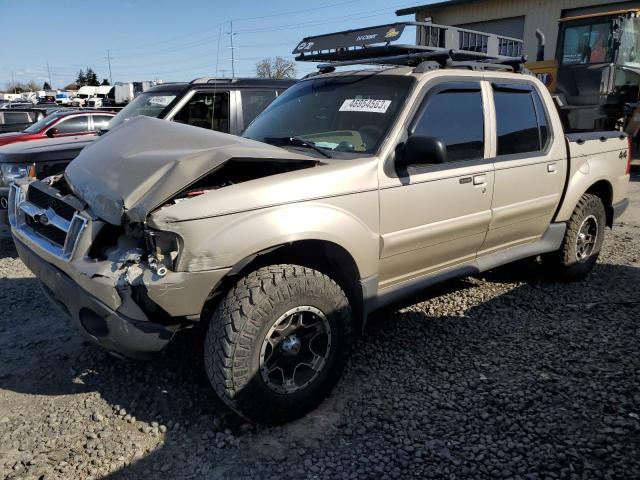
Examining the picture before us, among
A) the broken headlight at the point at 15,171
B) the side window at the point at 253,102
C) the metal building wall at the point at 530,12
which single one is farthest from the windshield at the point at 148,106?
the metal building wall at the point at 530,12

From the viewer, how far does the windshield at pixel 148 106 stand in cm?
732

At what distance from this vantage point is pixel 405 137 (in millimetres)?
3264

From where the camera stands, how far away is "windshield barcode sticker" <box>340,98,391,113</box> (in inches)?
134

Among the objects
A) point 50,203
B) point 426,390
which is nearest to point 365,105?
point 426,390

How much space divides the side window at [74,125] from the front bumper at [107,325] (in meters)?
7.95

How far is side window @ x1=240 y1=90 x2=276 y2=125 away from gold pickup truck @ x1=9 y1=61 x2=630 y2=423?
124 inches

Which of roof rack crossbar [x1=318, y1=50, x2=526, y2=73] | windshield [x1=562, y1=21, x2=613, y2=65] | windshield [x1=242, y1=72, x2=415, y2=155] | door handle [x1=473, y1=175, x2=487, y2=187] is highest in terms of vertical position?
windshield [x1=562, y1=21, x2=613, y2=65]

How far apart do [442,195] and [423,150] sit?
54 cm

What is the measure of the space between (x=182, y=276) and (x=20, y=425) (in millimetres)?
1371

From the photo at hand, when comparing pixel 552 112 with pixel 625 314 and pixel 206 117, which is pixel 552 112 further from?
pixel 206 117

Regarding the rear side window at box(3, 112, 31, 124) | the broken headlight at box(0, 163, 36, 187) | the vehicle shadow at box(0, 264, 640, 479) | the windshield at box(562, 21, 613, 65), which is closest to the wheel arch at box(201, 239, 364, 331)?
the vehicle shadow at box(0, 264, 640, 479)

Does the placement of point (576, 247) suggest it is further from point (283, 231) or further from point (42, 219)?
point (42, 219)

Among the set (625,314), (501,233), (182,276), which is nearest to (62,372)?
(182,276)

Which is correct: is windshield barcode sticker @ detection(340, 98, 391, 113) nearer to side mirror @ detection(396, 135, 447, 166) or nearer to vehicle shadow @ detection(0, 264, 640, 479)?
side mirror @ detection(396, 135, 447, 166)
